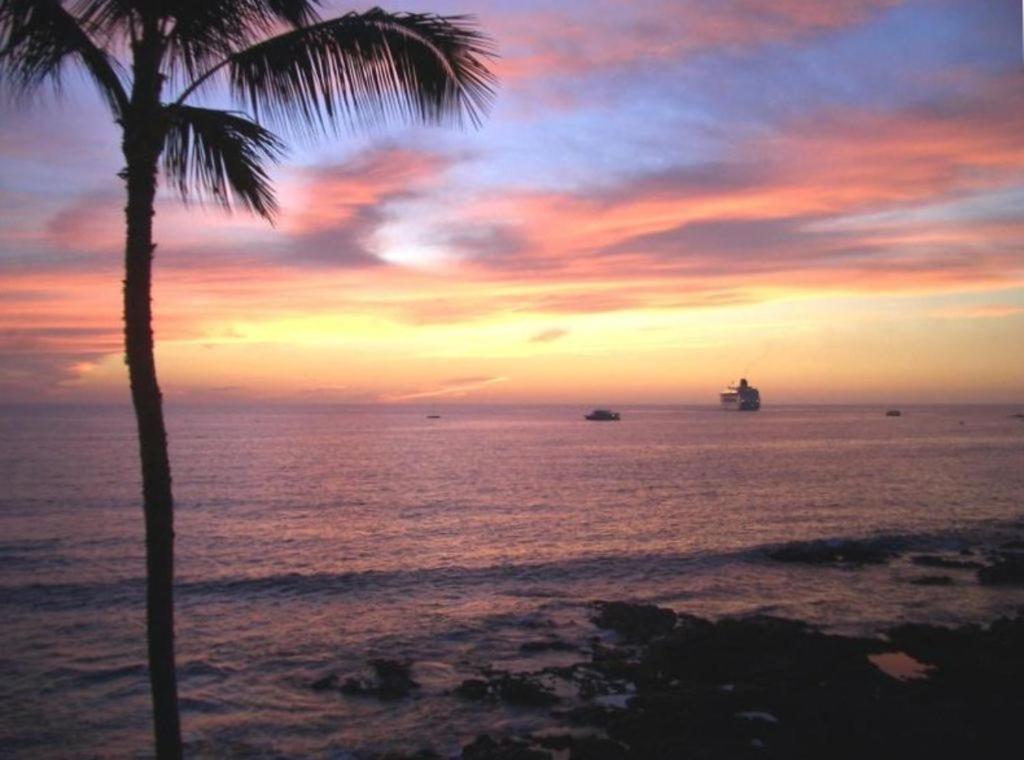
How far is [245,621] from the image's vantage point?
854 inches

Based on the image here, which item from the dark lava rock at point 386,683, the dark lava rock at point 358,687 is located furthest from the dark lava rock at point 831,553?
the dark lava rock at point 358,687

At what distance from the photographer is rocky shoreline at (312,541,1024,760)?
12.0 meters

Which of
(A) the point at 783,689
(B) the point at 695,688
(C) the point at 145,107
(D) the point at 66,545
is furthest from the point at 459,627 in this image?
(D) the point at 66,545

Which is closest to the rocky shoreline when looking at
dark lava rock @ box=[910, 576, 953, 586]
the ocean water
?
the ocean water

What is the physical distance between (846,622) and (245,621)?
54.5ft

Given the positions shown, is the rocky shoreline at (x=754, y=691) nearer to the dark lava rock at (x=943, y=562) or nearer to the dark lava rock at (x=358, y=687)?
the dark lava rock at (x=358, y=687)

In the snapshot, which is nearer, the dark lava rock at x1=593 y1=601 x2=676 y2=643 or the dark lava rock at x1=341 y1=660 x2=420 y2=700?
the dark lava rock at x1=341 y1=660 x2=420 y2=700

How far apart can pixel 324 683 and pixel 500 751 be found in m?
5.34

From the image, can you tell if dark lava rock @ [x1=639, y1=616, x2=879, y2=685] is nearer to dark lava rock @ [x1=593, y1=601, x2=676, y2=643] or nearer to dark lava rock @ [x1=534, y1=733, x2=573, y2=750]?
dark lava rock @ [x1=593, y1=601, x2=676, y2=643]

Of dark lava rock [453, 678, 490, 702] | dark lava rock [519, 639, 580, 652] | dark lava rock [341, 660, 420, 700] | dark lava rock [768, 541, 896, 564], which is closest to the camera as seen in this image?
dark lava rock [453, 678, 490, 702]

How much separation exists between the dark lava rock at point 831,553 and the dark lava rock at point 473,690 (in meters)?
17.6

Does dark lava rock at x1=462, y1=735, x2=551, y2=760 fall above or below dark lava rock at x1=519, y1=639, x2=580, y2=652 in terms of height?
above

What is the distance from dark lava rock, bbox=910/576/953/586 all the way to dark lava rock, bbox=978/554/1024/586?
1031mm

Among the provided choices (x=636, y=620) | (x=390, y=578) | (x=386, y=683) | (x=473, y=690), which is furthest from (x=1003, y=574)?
(x=386, y=683)
